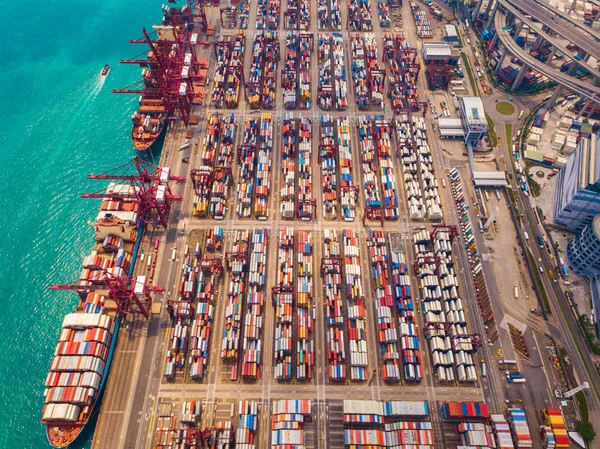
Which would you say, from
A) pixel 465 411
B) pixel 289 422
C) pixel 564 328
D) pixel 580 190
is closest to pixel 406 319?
pixel 465 411

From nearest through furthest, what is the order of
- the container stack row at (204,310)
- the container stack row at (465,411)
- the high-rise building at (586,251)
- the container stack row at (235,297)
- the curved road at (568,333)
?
the container stack row at (465,411) < the curved road at (568,333) < the container stack row at (204,310) < the container stack row at (235,297) < the high-rise building at (586,251)

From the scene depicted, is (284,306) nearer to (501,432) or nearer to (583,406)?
(501,432)

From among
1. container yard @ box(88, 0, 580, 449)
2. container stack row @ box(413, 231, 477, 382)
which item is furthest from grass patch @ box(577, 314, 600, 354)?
container stack row @ box(413, 231, 477, 382)

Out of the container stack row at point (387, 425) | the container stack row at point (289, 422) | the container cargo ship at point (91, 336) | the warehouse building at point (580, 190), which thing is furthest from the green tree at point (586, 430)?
the container cargo ship at point (91, 336)

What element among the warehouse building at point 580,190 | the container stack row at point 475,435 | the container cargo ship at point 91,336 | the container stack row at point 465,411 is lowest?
the container stack row at point 475,435

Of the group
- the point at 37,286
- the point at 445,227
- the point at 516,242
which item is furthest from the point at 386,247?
the point at 37,286

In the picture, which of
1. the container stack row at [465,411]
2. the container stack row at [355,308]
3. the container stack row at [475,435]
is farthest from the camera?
the container stack row at [355,308]

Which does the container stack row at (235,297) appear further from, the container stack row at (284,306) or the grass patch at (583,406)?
the grass patch at (583,406)
